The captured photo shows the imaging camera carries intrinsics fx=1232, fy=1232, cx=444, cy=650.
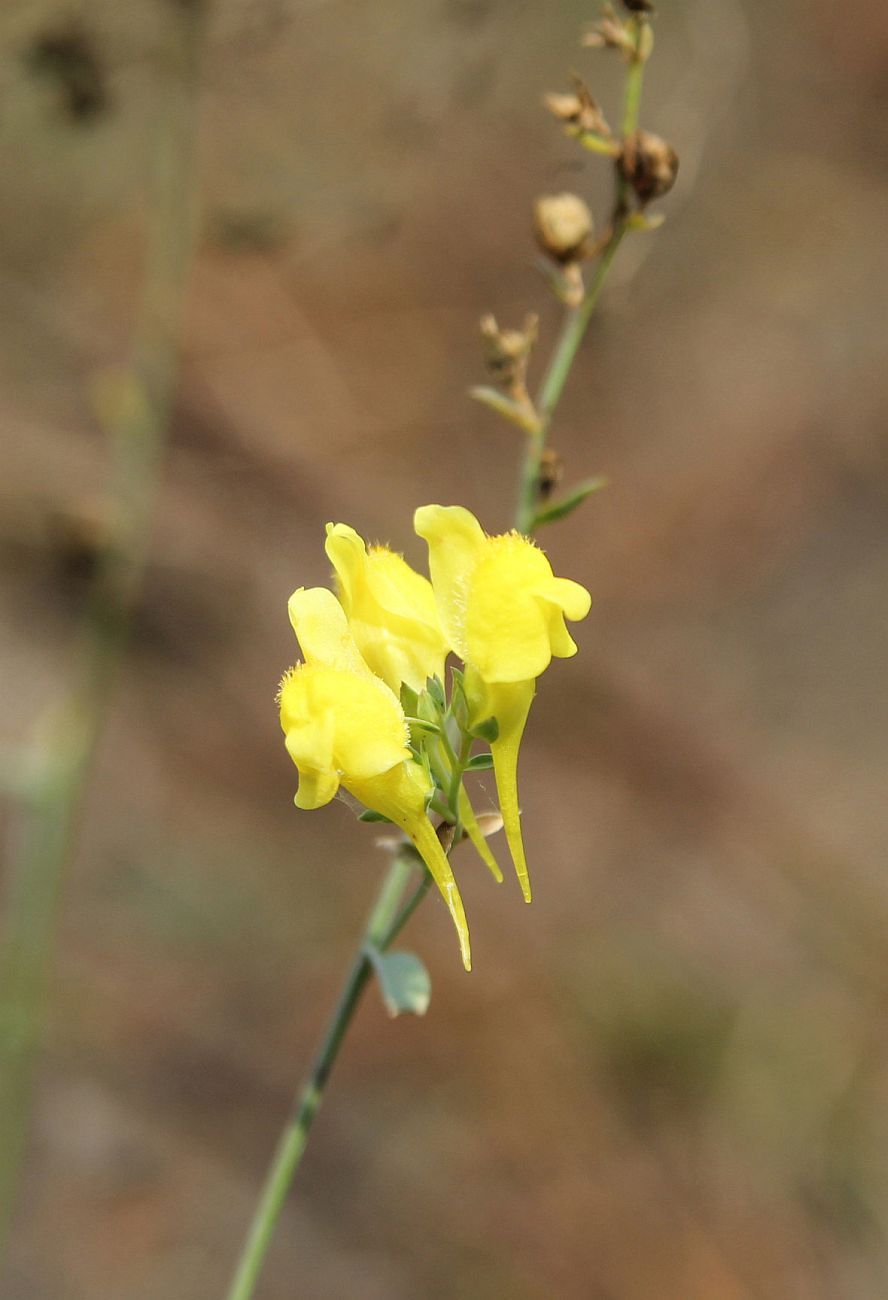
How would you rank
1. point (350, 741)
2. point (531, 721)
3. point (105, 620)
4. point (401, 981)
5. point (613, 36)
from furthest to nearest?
1. point (531, 721)
2. point (105, 620)
3. point (613, 36)
4. point (401, 981)
5. point (350, 741)

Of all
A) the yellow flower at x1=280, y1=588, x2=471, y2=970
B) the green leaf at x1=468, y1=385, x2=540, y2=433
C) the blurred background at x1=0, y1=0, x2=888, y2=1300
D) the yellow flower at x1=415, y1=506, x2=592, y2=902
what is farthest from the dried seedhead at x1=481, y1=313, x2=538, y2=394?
the blurred background at x1=0, y1=0, x2=888, y2=1300

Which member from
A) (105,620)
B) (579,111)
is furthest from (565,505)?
(105,620)

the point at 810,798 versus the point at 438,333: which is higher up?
the point at 438,333

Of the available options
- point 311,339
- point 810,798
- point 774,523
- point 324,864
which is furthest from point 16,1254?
point 774,523

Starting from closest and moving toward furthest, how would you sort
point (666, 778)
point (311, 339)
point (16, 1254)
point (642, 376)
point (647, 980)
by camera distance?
point (16, 1254) < point (647, 980) < point (666, 778) < point (311, 339) < point (642, 376)

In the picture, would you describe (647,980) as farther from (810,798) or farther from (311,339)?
(311,339)

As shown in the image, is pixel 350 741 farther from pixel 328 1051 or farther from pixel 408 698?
pixel 328 1051
